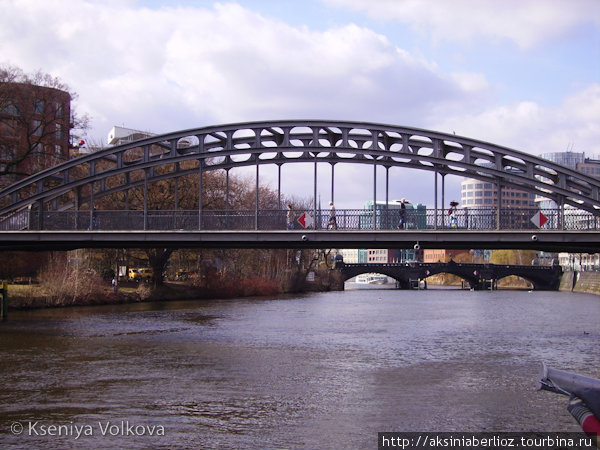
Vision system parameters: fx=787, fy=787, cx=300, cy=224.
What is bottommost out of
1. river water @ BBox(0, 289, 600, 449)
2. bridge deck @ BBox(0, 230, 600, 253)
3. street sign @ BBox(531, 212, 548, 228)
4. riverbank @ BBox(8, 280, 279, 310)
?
river water @ BBox(0, 289, 600, 449)

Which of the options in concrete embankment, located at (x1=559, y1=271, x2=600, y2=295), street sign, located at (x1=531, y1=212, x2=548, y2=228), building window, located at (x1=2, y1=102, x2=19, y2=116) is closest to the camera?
street sign, located at (x1=531, y1=212, x2=548, y2=228)

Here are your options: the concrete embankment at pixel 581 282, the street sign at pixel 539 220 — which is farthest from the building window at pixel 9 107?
the concrete embankment at pixel 581 282

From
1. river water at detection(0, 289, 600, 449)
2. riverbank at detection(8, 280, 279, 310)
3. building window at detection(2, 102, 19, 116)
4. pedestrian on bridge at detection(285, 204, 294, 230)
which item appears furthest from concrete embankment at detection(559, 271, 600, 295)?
pedestrian on bridge at detection(285, 204, 294, 230)

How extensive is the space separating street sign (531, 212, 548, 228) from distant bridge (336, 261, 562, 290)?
7799cm

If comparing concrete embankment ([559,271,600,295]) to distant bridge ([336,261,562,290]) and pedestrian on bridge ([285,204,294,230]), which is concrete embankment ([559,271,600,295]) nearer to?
distant bridge ([336,261,562,290])

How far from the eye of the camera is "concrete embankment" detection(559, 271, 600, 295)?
103 m

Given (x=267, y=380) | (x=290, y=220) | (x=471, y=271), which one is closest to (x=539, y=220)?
(x=290, y=220)

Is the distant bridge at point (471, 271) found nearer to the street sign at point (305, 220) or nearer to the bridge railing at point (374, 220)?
the bridge railing at point (374, 220)

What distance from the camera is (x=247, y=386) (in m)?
23.3

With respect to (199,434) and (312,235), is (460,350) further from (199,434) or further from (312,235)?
(199,434)

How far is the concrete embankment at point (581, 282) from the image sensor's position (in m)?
103

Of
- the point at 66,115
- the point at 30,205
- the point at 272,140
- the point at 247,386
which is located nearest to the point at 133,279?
the point at 66,115

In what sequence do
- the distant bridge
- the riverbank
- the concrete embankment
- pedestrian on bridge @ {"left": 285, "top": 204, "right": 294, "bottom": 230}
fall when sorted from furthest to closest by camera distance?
1. the distant bridge
2. the concrete embankment
3. the riverbank
4. pedestrian on bridge @ {"left": 285, "top": 204, "right": 294, "bottom": 230}

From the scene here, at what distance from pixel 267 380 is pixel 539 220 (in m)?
15.1
